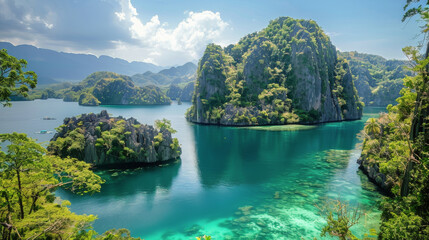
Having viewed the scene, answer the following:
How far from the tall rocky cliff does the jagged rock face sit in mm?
68162

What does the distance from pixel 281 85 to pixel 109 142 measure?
115 metres

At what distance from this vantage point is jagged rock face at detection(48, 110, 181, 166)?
48103 millimetres

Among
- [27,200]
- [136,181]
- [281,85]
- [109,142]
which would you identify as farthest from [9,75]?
[281,85]

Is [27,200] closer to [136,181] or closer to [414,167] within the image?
[136,181]

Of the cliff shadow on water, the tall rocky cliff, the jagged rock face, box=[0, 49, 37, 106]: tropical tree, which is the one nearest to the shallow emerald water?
the cliff shadow on water

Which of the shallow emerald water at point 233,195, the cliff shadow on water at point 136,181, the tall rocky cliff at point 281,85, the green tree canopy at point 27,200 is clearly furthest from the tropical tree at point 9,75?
the tall rocky cliff at point 281,85

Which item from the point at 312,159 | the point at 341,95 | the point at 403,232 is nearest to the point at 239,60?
the point at 341,95

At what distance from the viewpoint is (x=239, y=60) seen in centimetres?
17562

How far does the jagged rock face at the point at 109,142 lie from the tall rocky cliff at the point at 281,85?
68.2 meters

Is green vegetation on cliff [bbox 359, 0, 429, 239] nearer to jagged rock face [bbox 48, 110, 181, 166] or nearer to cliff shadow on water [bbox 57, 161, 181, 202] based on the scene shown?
cliff shadow on water [bbox 57, 161, 181, 202]

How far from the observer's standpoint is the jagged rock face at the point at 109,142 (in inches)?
1894

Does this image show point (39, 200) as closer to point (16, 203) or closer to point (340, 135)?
point (16, 203)

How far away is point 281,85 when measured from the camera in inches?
5536

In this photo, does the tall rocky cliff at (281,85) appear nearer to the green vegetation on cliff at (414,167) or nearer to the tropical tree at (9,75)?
the green vegetation on cliff at (414,167)
